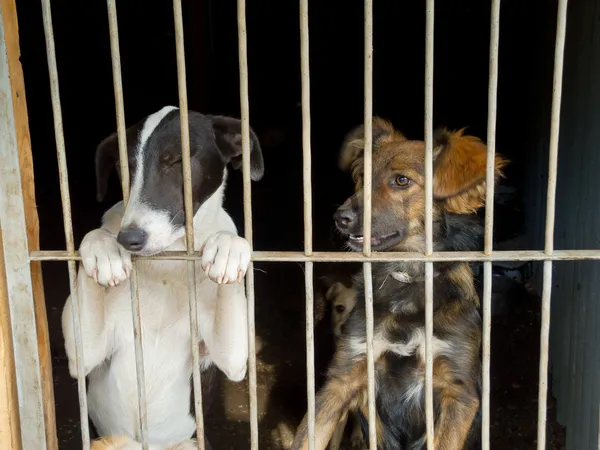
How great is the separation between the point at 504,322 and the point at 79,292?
160 inches

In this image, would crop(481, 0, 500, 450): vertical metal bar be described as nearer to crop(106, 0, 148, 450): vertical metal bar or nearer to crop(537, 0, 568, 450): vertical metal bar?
crop(537, 0, 568, 450): vertical metal bar

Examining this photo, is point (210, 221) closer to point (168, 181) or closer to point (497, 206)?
point (168, 181)

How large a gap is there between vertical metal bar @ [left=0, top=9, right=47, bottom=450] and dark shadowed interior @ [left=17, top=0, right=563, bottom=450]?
3696 millimetres

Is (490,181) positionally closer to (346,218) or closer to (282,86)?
(346,218)

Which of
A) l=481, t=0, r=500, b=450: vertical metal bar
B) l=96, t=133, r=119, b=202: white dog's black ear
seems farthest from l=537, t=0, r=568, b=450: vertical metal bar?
l=96, t=133, r=119, b=202: white dog's black ear

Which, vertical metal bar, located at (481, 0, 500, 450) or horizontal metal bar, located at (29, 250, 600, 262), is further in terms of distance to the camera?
horizontal metal bar, located at (29, 250, 600, 262)

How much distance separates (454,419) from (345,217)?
984mm

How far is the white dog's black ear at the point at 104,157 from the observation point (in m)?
2.81

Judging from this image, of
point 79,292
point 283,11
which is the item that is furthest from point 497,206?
point 79,292

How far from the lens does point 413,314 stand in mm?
2926

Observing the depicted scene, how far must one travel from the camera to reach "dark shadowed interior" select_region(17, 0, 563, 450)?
6.75 m

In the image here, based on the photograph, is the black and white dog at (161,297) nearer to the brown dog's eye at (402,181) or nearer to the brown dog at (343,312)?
the brown dog's eye at (402,181)

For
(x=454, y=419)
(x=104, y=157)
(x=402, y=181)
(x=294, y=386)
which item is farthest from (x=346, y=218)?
(x=294, y=386)

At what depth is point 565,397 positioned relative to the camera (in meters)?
3.87
